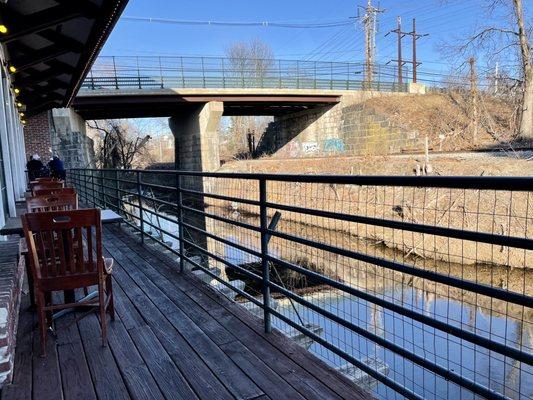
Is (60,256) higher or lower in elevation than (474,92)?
lower

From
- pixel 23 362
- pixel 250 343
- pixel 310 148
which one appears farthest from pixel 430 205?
pixel 310 148

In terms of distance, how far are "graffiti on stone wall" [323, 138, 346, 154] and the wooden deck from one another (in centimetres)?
2244

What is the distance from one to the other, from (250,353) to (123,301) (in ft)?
4.97

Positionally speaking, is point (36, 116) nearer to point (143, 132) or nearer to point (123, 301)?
point (123, 301)

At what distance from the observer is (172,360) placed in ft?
7.98

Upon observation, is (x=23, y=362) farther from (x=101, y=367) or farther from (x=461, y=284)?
(x=461, y=284)

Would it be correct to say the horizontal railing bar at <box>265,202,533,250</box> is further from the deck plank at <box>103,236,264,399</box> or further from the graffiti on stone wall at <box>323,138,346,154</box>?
the graffiti on stone wall at <box>323,138,346,154</box>

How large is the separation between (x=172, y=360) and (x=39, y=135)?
17545 mm

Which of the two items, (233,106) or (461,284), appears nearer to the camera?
(461,284)

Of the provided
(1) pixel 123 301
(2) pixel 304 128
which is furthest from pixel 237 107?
(1) pixel 123 301

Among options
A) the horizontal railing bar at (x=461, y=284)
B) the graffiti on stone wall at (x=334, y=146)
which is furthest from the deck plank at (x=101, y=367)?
the graffiti on stone wall at (x=334, y=146)

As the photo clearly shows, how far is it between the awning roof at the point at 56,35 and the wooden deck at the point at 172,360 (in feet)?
10.6

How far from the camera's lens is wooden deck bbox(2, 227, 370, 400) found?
6.93 ft

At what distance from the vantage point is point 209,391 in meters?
2.11
